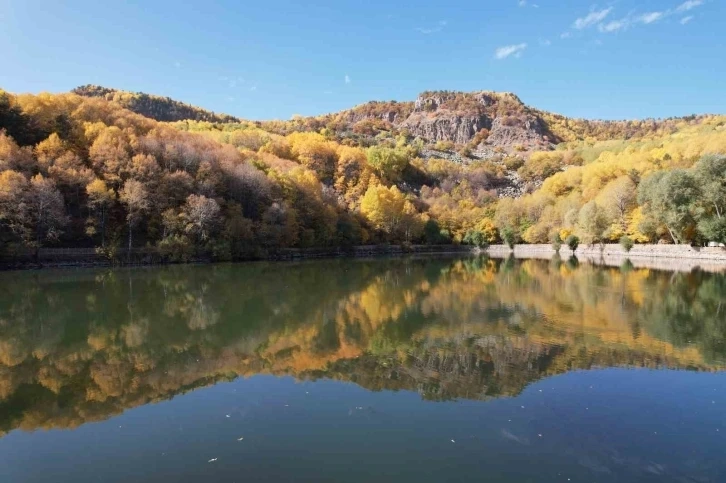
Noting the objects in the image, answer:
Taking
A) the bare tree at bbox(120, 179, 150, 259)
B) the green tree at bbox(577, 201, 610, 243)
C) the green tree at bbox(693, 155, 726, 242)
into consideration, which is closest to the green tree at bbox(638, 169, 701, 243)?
the green tree at bbox(693, 155, 726, 242)

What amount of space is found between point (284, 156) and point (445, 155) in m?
80.9

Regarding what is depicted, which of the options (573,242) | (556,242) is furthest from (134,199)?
(556,242)

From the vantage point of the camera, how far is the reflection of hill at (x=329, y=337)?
10406 millimetres

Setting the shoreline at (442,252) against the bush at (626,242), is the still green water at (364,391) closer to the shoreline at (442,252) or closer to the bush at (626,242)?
the shoreline at (442,252)

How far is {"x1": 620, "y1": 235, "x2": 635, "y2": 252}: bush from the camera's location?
57.9 metres

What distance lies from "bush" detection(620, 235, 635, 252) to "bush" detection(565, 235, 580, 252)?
8.10 metres

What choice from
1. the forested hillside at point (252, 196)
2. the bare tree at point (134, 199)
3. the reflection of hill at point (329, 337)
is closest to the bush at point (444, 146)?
the forested hillside at point (252, 196)

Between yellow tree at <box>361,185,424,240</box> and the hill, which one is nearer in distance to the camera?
yellow tree at <box>361,185,424,240</box>

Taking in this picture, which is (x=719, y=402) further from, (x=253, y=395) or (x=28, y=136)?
(x=28, y=136)

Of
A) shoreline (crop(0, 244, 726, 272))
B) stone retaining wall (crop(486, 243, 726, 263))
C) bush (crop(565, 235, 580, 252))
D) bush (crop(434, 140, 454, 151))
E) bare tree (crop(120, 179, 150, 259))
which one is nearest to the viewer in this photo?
shoreline (crop(0, 244, 726, 272))

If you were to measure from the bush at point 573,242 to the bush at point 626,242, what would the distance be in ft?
26.6

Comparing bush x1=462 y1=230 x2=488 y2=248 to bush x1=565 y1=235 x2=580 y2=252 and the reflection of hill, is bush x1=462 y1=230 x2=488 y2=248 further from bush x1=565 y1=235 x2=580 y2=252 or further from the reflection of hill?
the reflection of hill

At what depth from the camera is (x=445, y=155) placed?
16038 cm

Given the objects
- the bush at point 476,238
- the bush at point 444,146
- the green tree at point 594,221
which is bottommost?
the bush at point 476,238
